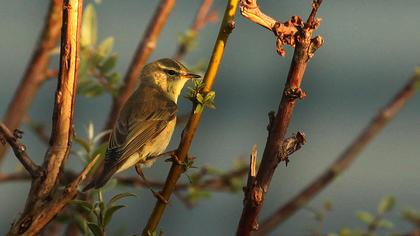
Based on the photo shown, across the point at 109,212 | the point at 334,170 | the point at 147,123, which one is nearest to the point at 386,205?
the point at 334,170

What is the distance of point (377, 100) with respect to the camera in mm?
6910

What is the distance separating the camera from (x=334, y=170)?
251cm

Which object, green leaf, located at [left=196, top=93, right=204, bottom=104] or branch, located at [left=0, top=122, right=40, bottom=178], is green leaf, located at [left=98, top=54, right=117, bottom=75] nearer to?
branch, located at [left=0, top=122, right=40, bottom=178]

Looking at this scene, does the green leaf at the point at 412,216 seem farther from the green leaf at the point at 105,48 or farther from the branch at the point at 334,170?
the green leaf at the point at 105,48

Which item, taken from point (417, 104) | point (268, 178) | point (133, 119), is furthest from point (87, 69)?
point (417, 104)

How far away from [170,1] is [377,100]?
4.31 meters

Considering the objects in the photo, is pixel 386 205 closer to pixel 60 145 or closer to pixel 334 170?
pixel 334 170

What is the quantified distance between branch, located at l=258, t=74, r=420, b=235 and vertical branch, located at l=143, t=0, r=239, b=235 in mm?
815

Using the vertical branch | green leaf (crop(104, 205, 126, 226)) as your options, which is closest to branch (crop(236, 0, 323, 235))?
the vertical branch

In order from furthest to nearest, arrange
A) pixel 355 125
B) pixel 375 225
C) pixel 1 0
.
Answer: pixel 1 0, pixel 355 125, pixel 375 225

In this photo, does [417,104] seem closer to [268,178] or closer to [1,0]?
[1,0]

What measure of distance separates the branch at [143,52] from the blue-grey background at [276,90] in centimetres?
324

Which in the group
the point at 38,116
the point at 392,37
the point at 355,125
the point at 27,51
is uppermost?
the point at 392,37

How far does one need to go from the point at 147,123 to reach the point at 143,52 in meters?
0.60
